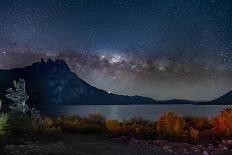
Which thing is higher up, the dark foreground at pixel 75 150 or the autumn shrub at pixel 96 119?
the autumn shrub at pixel 96 119

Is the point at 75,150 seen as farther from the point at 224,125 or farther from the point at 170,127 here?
the point at 224,125

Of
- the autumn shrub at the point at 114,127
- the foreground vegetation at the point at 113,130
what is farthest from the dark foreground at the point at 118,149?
the autumn shrub at the point at 114,127

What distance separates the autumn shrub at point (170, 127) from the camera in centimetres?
2797

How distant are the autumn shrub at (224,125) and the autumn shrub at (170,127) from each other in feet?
9.02

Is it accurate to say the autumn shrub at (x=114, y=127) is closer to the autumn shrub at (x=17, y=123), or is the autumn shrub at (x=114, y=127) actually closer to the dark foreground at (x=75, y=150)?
the dark foreground at (x=75, y=150)

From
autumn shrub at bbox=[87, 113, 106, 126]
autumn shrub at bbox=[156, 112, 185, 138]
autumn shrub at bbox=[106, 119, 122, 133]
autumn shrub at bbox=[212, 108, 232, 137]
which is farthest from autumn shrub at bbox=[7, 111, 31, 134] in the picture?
autumn shrub at bbox=[212, 108, 232, 137]

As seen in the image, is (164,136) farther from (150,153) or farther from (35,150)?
(35,150)

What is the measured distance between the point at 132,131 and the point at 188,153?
8911 mm

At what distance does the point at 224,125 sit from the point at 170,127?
4.23 m

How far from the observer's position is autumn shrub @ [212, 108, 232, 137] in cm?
2839

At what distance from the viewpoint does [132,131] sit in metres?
30.3

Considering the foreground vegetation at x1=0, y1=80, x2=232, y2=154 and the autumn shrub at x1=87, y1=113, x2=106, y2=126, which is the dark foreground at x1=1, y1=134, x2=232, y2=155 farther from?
the autumn shrub at x1=87, y1=113, x2=106, y2=126

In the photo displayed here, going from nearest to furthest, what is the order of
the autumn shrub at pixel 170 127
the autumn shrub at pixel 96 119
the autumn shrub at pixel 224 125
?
the autumn shrub at pixel 170 127, the autumn shrub at pixel 224 125, the autumn shrub at pixel 96 119

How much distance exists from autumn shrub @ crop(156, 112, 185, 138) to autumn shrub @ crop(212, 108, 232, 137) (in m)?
2.75
